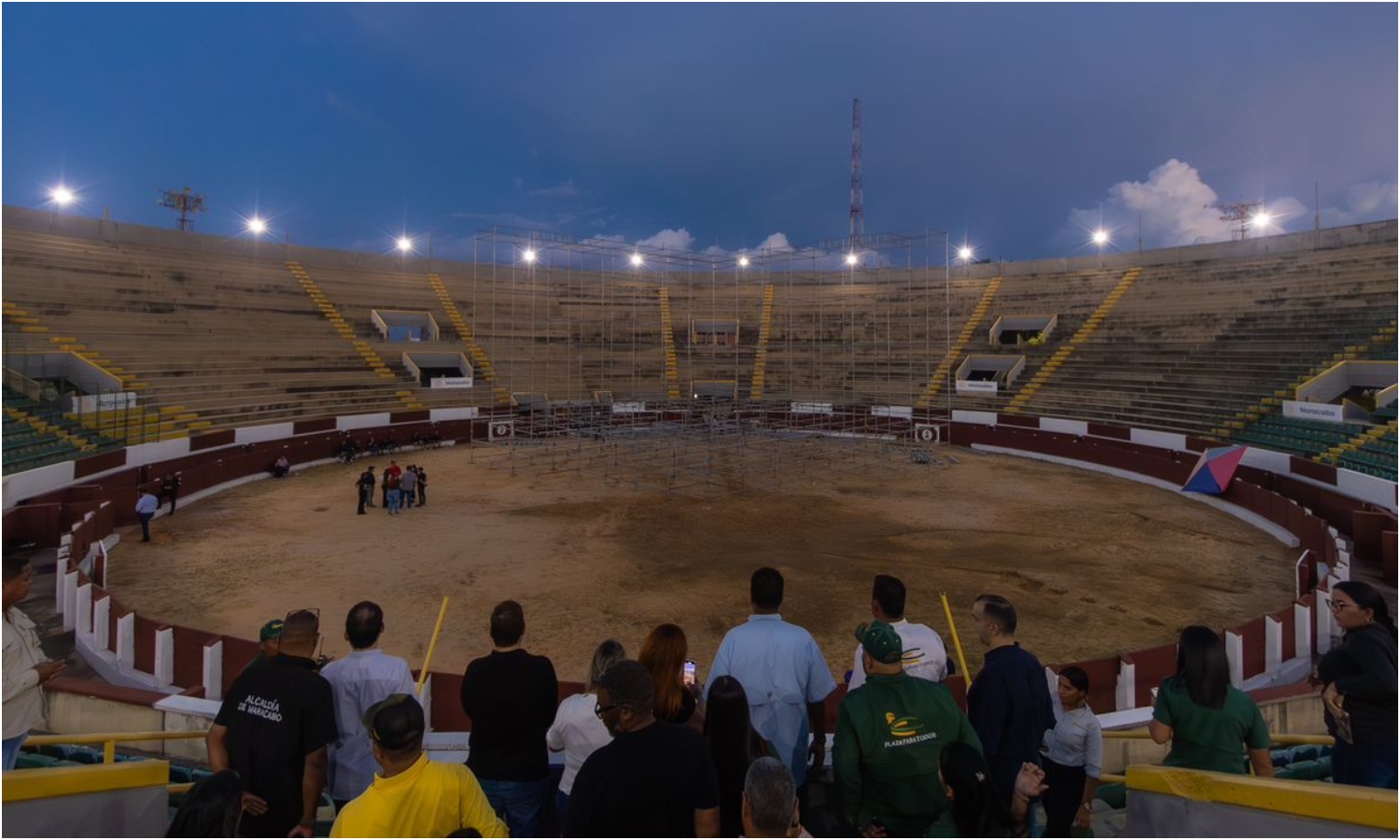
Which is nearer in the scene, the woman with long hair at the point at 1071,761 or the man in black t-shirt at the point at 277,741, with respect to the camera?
the man in black t-shirt at the point at 277,741

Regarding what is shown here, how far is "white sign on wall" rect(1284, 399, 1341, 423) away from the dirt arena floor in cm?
710

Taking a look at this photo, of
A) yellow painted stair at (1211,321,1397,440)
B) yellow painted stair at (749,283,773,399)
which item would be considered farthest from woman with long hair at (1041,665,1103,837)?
yellow painted stair at (749,283,773,399)

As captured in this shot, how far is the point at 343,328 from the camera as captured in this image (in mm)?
37062

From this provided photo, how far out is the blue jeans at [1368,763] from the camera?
13.0 feet

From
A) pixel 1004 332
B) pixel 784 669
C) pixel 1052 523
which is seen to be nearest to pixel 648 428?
pixel 1052 523

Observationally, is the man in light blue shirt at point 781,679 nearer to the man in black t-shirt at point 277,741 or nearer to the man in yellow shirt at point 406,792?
the man in yellow shirt at point 406,792

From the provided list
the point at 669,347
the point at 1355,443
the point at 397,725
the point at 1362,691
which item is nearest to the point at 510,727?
the point at 397,725

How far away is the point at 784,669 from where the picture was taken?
173 inches

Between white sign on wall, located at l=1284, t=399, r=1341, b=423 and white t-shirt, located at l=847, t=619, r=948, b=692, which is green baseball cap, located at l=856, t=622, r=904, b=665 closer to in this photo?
white t-shirt, located at l=847, t=619, r=948, b=692

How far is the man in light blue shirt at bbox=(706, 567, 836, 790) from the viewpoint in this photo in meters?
4.34

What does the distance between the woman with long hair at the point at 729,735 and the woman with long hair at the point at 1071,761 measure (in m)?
1.95

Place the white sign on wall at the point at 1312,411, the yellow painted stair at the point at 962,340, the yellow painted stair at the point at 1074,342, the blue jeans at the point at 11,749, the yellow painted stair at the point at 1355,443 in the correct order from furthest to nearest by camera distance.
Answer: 1. the yellow painted stair at the point at 962,340
2. the yellow painted stair at the point at 1074,342
3. the white sign on wall at the point at 1312,411
4. the yellow painted stair at the point at 1355,443
5. the blue jeans at the point at 11,749

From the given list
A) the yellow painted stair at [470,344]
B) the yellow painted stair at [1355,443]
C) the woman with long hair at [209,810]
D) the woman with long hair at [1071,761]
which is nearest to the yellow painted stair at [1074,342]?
the yellow painted stair at [1355,443]

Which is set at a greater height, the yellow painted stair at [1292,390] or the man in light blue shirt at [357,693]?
the yellow painted stair at [1292,390]
